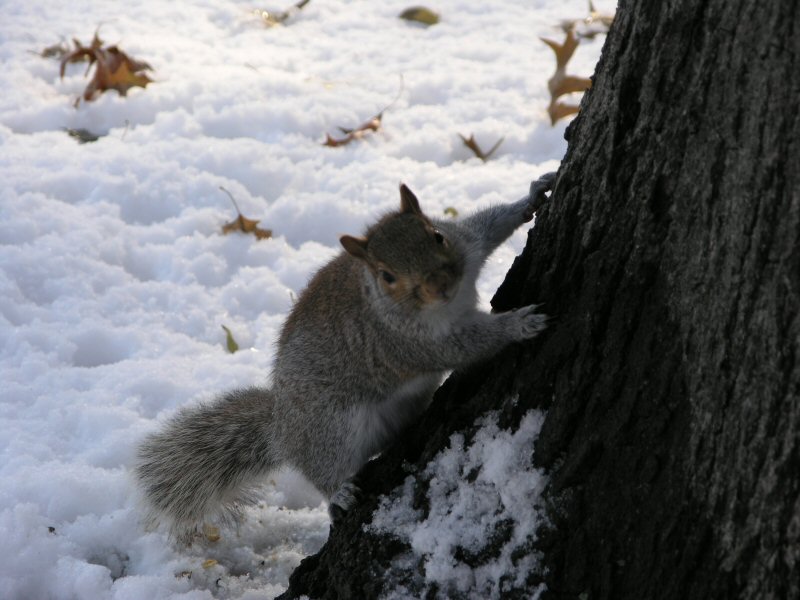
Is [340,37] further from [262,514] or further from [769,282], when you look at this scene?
[769,282]

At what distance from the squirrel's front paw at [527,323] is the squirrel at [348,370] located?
0.29ft

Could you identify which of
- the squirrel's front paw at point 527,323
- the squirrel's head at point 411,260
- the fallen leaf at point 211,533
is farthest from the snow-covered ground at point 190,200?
the squirrel's front paw at point 527,323

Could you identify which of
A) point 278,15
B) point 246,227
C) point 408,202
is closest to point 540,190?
point 408,202

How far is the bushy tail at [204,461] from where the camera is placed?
224 centimetres

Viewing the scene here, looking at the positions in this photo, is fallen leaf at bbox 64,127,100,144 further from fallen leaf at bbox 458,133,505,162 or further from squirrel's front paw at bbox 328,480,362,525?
squirrel's front paw at bbox 328,480,362,525

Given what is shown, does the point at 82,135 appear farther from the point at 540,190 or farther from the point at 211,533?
the point at 540,190

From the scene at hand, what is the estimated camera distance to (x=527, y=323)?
169cm

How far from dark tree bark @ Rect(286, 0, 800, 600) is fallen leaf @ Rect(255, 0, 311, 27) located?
291 cm

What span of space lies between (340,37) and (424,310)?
8.28 ft

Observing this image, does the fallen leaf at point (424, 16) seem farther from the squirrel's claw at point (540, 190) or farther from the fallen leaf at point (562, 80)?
the squirrel's claw at point (540, 190)

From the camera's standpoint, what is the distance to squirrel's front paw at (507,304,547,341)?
1.68 meters

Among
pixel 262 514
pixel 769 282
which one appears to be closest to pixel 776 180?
pixel 769 282

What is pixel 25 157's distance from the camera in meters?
3.39

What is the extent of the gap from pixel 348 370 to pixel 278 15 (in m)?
2.72
